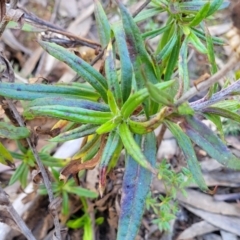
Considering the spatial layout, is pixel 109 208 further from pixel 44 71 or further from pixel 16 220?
pixel 44 71

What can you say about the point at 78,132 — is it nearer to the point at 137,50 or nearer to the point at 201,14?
the point at 137,50

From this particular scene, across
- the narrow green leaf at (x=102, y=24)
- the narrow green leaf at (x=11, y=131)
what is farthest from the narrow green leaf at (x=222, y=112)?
the narrow green leaf at (x=11, y=131)

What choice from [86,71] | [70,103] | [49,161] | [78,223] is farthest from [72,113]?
[78,223]

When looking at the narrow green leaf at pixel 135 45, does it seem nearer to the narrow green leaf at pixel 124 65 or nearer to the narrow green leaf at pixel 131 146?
the narrow green leaf at pixel 124 65

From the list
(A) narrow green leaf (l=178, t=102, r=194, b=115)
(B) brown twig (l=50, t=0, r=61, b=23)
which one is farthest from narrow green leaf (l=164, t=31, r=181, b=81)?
(B) brown twig (l=50, t=0, r=61, b=23)

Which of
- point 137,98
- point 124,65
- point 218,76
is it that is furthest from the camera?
point 124,65

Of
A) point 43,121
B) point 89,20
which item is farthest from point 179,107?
point 89,20
